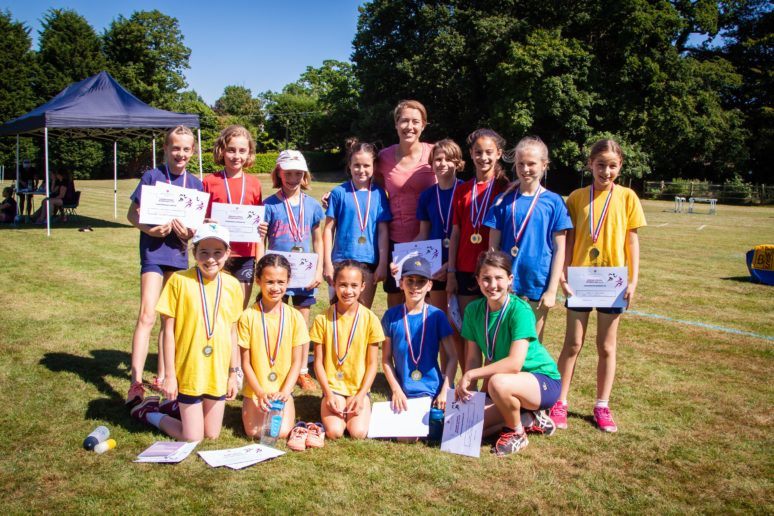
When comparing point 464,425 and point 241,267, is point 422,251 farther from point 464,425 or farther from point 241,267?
point 241,267

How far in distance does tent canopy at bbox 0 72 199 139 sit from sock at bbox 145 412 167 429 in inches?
505

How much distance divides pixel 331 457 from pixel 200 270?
156 cm

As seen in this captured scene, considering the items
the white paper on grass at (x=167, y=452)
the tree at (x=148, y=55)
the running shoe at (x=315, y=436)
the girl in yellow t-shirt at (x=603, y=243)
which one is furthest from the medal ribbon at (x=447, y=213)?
the tree at (x=148, y=55)

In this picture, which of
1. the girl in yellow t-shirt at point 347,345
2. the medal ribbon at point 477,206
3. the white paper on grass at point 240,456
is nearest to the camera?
the white paper on grass at point 240,456

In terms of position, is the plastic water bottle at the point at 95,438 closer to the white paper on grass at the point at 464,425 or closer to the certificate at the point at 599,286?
the white paper on grass at the point at 464,425

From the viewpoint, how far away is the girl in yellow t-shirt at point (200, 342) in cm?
383

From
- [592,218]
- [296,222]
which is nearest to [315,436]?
[296,222]

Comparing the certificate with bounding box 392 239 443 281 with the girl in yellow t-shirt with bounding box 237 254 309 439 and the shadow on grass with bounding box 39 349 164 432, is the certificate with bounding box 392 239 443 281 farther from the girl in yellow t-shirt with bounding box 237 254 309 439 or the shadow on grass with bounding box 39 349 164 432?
the shadow on grass with bounding box 39 349 164 432

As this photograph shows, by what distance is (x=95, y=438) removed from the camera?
367cm

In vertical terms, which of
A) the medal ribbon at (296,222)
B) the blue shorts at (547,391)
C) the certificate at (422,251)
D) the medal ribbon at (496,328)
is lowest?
the blue shorts at (547,391)

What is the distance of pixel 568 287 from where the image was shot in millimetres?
4176

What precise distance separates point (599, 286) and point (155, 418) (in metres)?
3.30

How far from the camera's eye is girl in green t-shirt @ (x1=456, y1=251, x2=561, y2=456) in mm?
3820

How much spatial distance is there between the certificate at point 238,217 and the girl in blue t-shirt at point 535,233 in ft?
6.35
